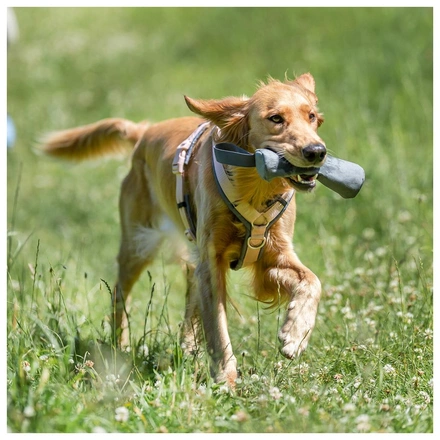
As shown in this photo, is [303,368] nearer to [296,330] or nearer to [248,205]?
[296,330]

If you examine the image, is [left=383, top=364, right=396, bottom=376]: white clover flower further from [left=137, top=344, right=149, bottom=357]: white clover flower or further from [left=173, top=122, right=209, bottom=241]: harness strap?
[left=173, top=122, right=209, bottom=241]: harness strap

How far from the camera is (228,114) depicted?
3.93 metres

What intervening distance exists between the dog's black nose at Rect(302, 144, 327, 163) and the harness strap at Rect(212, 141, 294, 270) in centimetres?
57

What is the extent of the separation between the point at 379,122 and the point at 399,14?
298 cm

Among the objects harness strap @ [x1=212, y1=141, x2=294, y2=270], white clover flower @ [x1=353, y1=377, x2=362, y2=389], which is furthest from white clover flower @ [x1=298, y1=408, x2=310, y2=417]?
harness strap @ [x1=212, y1=141, x2=294, y2=270]

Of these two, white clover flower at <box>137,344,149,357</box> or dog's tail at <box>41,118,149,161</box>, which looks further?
dog's tail at <box>41,118,149,161</box>

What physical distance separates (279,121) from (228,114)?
0.38m

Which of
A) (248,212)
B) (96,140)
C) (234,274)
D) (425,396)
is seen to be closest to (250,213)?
(248,212)

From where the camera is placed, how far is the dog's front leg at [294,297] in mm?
3432

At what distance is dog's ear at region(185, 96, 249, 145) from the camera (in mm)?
3873

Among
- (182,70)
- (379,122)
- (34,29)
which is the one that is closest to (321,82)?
(379,122)

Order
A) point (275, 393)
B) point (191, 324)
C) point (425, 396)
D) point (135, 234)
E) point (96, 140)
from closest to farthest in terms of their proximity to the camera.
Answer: point (275, 393) → point (425, 396) → point (191, 324) → point (135, 234) → point (96, 140)

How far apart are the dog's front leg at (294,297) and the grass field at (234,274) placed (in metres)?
0.13
